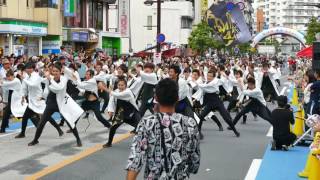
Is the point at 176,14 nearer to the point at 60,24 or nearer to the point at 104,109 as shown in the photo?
the point at 60,24

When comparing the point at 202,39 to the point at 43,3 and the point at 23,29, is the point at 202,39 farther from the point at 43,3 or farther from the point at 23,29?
the point at 23,29

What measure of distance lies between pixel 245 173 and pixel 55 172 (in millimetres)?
2921

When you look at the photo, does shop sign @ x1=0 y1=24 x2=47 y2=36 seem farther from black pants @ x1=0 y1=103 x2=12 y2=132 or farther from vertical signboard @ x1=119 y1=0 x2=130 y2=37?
vertical signboard @ x1=119 y1=0 x2=130 y2=37

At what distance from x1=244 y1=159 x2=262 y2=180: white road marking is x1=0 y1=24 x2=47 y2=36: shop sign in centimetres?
2220

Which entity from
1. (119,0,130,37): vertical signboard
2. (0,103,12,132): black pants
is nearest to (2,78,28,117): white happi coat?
(0,103,12,132): black pants

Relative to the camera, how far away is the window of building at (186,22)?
69938 millimetres

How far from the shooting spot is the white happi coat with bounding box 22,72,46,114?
12.9 meters

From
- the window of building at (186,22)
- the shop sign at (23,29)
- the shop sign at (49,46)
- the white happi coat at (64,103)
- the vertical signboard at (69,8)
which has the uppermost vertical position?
the window of building at (186,22)

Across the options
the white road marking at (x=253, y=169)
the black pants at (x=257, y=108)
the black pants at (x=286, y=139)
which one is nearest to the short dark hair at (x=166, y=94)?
the white road marking at (x=253, y=169)

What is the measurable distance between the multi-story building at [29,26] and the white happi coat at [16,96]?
16.0 m

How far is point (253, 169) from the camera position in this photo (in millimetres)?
9945

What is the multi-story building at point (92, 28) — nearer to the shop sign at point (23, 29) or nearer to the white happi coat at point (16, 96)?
the shop sign at point (23, 29)

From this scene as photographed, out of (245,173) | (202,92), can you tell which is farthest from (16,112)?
(245,173)

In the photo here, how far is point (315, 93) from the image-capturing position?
12.1m
